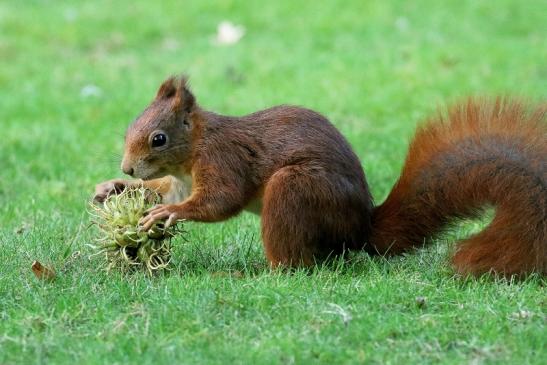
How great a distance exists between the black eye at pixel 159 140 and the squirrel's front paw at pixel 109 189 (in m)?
0.43

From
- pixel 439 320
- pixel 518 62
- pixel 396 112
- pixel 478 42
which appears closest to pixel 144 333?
pixel 439 320

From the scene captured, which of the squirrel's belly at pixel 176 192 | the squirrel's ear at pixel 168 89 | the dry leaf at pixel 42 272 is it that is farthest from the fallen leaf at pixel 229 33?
the dry leaf at pixel 42 272

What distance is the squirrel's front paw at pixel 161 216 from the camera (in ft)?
12.8

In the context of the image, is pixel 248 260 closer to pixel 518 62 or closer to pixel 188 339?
pixel 188 339

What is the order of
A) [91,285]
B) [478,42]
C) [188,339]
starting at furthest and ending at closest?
1. [478,42]
2. [91,285]
3. [188,339]

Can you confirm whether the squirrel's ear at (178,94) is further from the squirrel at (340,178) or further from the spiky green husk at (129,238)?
the spiky green husk at (129,238)

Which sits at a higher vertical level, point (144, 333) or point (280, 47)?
point (280, 47)

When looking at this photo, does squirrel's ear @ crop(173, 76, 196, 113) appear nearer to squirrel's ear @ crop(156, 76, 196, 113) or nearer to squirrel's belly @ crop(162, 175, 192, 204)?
squirrel's ear @ crop(156, 76, 196, 113)

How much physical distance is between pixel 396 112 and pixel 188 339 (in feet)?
15.2

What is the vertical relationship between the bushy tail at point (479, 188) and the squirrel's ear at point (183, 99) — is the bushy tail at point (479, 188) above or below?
below

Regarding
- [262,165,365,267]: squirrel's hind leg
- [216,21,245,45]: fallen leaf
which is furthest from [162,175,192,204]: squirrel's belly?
[216,21,245,45]: fallen leaf

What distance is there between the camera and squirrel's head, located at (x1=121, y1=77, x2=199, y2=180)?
403 cm

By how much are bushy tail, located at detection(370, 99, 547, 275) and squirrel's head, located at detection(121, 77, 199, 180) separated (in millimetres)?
807

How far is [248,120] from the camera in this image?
426 centimetres
